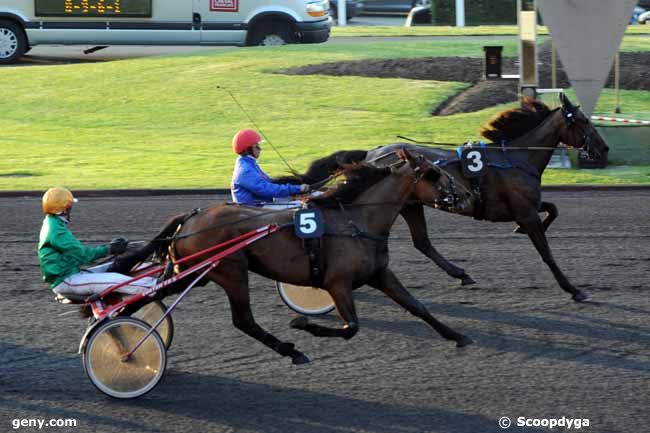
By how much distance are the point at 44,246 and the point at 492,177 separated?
13.3ft

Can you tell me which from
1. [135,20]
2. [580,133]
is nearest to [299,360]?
[580,133]

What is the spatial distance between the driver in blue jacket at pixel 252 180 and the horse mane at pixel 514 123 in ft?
7.99

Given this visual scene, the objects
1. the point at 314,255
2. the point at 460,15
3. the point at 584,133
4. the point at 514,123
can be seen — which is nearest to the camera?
the point at 314,255

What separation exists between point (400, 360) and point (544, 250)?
7.42 ft

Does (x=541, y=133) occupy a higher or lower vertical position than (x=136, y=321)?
higher

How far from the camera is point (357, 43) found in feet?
78.7

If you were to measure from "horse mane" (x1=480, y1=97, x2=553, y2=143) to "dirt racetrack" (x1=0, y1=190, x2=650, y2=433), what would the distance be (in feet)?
3.91

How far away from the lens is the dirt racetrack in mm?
6383

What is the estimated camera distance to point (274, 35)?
22.7m

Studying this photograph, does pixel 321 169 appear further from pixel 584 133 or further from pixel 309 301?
pixel 584 133

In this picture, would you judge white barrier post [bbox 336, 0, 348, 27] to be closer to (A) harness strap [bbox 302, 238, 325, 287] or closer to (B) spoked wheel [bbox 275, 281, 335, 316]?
(B) spoked wheel [bbox 275, 281, 335, 316]

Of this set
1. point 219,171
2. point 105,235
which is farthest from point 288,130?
point 105,235

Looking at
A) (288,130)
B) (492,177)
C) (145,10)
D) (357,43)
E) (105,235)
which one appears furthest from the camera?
(357,43)

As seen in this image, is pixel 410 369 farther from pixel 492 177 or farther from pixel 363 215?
pixel 492 177
